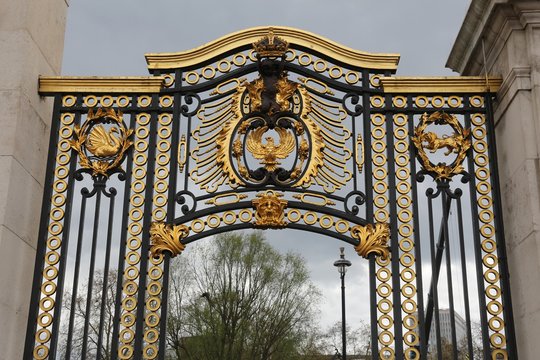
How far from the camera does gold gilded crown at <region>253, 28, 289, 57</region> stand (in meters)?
8.31

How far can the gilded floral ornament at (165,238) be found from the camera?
7820 mm

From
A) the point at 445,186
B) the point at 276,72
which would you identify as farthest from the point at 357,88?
the point at 445,186

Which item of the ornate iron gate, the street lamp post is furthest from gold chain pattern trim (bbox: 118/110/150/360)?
the street lamp post

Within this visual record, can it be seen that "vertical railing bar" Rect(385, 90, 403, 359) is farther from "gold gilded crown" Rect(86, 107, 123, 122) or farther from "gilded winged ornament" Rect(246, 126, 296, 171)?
"gold gilded crown" Rect(86, 107, 123, 122)

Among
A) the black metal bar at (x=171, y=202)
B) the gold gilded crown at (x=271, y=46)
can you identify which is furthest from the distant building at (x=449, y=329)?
the gold gilded crown at (x=271, y=46)

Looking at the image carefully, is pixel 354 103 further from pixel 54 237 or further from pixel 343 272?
pixel 343 272

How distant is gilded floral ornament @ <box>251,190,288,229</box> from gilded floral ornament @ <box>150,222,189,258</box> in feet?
2.56

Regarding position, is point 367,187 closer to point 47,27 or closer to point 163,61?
point 163,61

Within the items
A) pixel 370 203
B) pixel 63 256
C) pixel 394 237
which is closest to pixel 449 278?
pixel 394 237

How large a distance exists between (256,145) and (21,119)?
235 centimetres

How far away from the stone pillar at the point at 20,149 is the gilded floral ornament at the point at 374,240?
3.24 m

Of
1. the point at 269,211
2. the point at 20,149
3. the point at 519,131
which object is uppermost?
the point at 519,131

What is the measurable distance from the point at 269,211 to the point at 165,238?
3.49ft

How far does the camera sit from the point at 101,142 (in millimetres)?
8336
